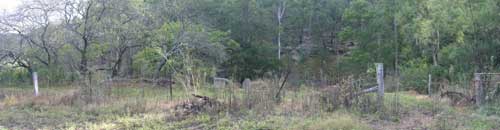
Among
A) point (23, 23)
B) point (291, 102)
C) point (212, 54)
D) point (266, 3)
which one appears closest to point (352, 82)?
point (291, 102)

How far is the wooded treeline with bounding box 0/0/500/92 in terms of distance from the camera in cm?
1499

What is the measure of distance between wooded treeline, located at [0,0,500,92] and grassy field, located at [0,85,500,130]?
4.63ft

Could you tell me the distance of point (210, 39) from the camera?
19.1 m

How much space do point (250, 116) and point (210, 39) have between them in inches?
450

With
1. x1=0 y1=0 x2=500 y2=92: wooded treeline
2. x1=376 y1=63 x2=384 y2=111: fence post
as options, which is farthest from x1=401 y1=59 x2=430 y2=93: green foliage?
x1=376 y1=63 x2=384 y2=111: fence post

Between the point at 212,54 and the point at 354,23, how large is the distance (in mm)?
11344

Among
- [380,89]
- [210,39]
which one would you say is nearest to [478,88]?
[380,89]

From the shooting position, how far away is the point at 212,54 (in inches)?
730

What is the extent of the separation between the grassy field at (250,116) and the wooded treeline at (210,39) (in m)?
1.41

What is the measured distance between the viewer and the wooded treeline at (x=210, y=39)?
49.2 feet

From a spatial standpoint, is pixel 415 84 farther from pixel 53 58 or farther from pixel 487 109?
pixel 53 58

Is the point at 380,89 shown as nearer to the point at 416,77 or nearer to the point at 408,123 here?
the point at 408,123

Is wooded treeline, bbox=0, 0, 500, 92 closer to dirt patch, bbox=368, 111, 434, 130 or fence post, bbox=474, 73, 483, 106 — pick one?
dirt patch, bbox=368, 111, 434, 130

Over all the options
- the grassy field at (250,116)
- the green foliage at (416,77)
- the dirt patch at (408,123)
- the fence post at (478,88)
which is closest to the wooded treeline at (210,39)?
the green foliage at (416,77)
